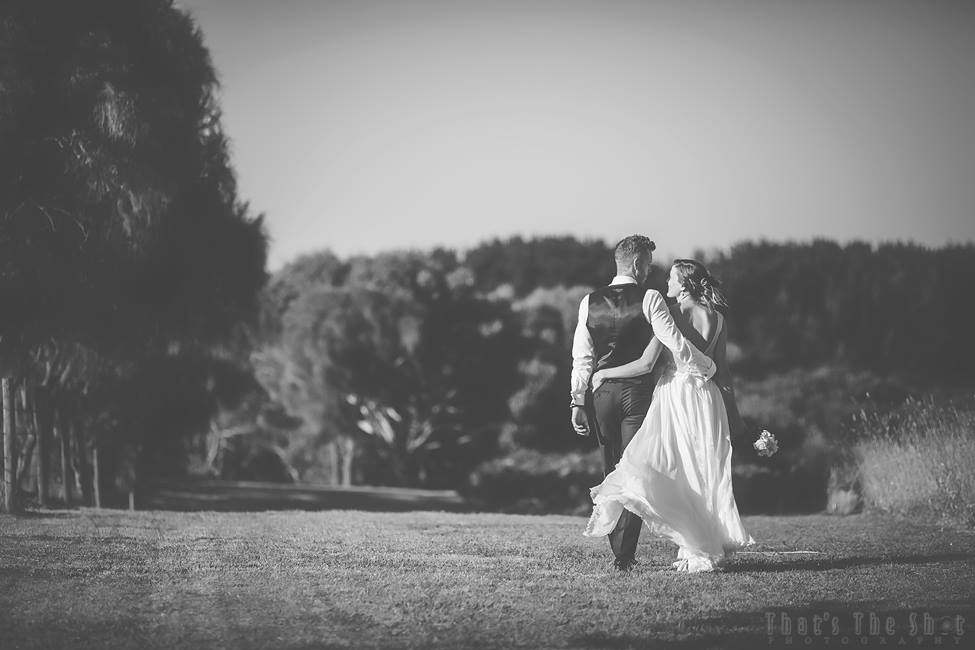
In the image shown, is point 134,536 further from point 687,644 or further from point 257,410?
point 257,410

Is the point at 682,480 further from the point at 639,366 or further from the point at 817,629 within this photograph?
the point at 817,629

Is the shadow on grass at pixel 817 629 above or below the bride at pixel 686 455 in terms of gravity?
below

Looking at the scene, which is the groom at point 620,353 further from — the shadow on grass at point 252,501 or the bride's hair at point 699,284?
the shadow on grass at point 252,501

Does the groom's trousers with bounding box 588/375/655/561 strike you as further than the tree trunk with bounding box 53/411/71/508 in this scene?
No

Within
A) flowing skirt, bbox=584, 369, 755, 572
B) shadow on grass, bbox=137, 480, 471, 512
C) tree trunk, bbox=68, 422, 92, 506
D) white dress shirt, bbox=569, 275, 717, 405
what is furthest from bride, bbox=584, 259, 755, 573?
tree trunk, bbox=68, 422, 92, 506

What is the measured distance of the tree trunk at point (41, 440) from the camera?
46.4 feet

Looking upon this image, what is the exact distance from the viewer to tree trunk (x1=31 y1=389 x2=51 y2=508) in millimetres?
14133

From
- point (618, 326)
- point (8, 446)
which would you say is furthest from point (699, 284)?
point (8, 446)

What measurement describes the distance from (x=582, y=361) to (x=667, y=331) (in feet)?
2.28

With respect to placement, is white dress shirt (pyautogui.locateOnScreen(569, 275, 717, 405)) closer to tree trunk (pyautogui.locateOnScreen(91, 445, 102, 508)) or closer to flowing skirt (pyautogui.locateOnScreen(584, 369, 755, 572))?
flowing skirt (pyautogui.locateOnScreen(584, 369, 755, 572))

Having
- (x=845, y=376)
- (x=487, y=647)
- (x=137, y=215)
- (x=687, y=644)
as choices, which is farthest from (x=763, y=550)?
(x=845, y=376)

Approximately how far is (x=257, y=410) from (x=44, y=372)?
3006 centimetres

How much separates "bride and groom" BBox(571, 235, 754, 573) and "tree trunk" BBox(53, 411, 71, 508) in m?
10.6

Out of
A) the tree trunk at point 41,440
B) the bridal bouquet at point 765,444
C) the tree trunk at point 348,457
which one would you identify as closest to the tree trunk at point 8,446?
the tree trunk at point 41,440
